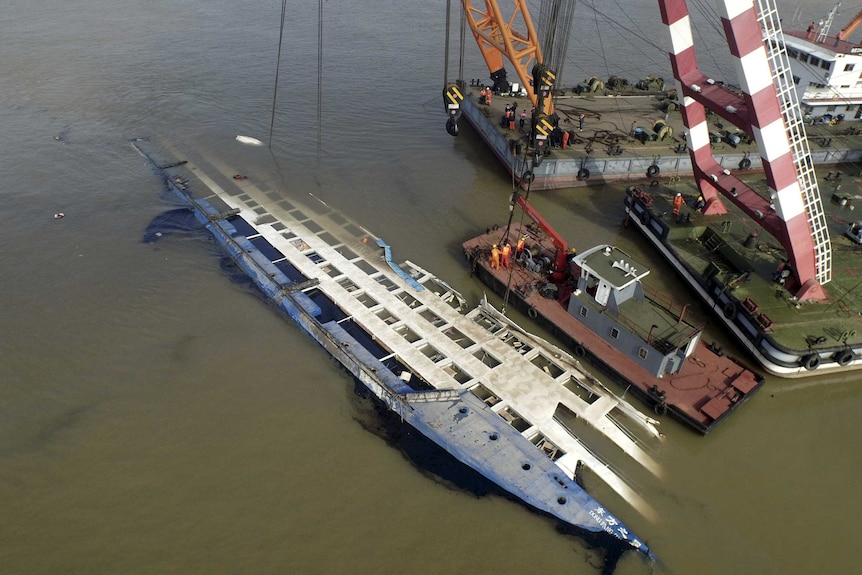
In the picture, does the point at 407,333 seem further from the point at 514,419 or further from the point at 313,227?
the point at 313,227

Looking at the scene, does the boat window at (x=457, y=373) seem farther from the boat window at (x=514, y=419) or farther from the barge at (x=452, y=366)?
the boat window at (x=514, y=419)

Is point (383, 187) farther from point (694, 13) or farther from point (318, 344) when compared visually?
point (694, 13)

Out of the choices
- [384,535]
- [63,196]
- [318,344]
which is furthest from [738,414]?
[63,196]

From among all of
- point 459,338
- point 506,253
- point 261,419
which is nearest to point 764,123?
point 506,253

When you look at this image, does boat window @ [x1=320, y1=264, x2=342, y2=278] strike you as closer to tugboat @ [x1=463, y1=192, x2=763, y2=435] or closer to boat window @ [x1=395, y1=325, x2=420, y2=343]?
boat window @ [x1=395, y1=325, x2=420, y2=343]

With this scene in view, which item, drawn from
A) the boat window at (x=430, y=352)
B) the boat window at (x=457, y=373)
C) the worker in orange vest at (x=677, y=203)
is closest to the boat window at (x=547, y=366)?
the boat window at (x=457, y=373)
